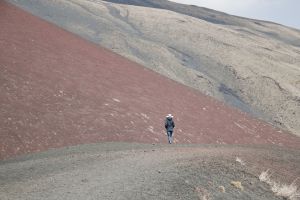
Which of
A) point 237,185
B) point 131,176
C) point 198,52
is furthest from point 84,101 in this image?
point 198,52

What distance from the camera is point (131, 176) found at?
1351 centimetres

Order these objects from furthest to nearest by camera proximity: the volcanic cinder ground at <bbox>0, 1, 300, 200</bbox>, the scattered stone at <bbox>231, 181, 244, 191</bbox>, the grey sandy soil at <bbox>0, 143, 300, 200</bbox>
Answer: the scattered stone at <bbox>231, 181, 244, 191</bbox> < the volcanic cinder ground at <bbox>0, 1, 300, 200</bbox> < the grey sandy soil at <bbox>0, 143, 300, 200</bbox>

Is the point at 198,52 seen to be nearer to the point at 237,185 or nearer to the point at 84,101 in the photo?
the point at 84,101

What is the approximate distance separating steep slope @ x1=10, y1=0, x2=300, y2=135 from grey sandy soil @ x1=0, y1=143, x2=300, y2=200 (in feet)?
139

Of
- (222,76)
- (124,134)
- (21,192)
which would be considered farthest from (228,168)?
(222,76)

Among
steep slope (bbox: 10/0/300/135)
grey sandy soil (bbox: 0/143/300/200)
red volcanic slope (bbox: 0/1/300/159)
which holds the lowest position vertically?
steep slope (bbox: 10/0/300/135)

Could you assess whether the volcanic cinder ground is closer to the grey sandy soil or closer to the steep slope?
the grey sandy soil

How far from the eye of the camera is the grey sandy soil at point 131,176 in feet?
39.5

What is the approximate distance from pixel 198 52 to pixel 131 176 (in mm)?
63796

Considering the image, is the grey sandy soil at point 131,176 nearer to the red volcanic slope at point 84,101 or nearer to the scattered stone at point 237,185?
the scattered stone at point 237,185

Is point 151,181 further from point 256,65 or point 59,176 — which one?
point 256,65

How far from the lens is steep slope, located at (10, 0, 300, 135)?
6291cm

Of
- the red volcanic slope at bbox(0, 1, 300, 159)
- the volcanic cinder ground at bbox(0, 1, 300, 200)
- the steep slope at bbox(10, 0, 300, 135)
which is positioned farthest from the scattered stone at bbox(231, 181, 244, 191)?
the steep slope at bbox(10, 0, 300, 135)

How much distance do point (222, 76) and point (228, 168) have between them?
5520 centimetres
